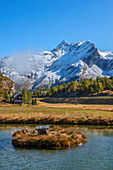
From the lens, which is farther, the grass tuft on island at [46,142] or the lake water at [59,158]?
the grass tuft on island at [46,142]

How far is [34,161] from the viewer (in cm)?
1992

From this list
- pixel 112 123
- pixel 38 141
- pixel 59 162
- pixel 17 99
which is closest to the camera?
pixel 59 162

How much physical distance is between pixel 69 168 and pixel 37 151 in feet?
19.5

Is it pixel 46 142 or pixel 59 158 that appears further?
pixel 46 142

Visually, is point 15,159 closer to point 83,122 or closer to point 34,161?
point 34,161

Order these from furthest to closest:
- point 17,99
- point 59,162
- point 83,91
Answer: point 83,91
point 17,99
point 59,162

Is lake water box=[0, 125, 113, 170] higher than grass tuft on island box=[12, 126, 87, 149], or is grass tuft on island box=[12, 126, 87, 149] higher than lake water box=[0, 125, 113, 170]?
grass tuft on island box=[12, 126, 87, 149]

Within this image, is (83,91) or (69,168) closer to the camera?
(69,168)

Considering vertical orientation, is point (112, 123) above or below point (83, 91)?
below

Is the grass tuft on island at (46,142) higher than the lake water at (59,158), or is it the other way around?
the grass tuft on island at (46,142)

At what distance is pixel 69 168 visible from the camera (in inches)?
715

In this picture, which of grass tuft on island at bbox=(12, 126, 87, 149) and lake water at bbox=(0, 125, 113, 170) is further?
grass tuft on island at bbox=(12, 126, 87, 149)

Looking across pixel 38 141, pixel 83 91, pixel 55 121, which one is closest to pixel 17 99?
pixel 83 91

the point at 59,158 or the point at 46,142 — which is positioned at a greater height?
the point at 46,142
